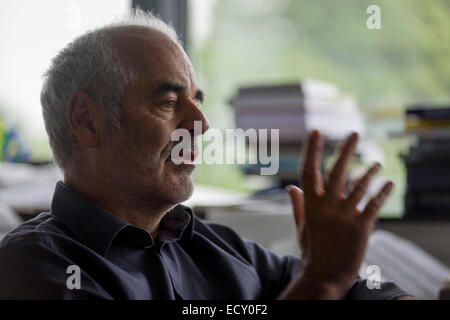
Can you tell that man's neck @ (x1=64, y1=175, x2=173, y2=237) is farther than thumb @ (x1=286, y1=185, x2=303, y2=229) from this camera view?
Yes

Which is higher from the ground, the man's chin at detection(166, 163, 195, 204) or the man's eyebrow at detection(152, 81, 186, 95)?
the man's eyebrow at detection(152, 81, 186, 95)

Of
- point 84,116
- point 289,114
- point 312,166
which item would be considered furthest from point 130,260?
point 289,114

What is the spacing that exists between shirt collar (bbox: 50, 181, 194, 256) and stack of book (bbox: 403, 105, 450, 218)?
131cm

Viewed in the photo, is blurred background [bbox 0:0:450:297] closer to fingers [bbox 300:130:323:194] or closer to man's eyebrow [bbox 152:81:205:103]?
man's eyebrow [bbox 152:81:205:103]

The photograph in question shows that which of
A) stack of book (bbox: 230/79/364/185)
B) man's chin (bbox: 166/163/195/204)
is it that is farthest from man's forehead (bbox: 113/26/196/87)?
stack of book (bbox: 230/79/364/185)

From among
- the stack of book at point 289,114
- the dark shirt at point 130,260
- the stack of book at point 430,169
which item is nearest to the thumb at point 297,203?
the dark shirt at point 130,260

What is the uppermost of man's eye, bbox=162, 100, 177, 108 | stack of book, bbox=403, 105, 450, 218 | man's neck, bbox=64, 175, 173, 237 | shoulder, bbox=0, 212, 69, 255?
man's eye, bbox=162, 100, 177, 108

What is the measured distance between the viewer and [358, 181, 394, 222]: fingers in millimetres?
690

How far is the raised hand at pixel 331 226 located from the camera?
0.68m

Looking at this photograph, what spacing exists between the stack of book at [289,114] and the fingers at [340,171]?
41.2 inches

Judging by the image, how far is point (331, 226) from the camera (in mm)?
688

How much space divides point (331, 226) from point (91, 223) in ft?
1.13

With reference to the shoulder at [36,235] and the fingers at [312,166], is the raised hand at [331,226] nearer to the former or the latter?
the fingers at [312,166]

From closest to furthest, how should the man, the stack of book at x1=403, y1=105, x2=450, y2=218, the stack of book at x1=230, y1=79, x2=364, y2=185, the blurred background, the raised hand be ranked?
the raised hand → the man → the blurred background → the stack of book at x1=230, y1=79, x2=364, y2=185 → the stack of book at x1=403, y1=105, x2=450, y2=218
